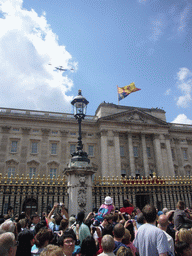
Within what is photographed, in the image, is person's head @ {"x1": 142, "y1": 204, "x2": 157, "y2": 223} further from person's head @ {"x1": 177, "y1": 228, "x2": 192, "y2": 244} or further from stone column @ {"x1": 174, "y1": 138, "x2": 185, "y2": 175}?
stone column @ {"x1": 174, "y1": 138, "x2": 185, "y2": 175}

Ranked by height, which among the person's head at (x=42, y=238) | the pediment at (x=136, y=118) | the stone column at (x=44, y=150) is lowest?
the person's head at (x=42, y=238)

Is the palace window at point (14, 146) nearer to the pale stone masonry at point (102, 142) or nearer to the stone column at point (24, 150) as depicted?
the pale stone masonry at point (102, 142)

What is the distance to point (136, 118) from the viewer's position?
3884 centimetres

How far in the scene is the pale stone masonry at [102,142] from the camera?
109 ft

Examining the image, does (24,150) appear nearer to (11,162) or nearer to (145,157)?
(11,162)

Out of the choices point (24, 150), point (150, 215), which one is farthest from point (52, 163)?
point (150, 215)

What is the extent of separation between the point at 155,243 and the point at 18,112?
35.0 m

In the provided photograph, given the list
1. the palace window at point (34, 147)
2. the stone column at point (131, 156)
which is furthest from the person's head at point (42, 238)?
the stone column at point (131, 156)

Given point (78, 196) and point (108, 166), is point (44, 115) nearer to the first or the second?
point (108, 166)

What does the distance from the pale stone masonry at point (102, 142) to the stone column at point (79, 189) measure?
24190 mm

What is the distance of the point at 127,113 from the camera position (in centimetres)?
3872

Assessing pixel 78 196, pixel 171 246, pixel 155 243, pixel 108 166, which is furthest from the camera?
pixel 108 166

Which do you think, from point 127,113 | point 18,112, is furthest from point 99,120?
point 18,112

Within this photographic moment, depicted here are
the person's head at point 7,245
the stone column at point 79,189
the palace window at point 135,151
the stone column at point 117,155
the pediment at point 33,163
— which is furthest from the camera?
the palace window at point 135,151
